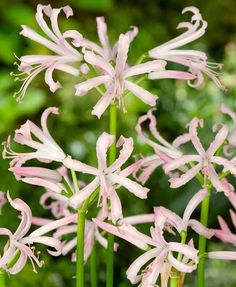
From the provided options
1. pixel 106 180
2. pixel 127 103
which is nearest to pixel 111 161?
pixel 106 180

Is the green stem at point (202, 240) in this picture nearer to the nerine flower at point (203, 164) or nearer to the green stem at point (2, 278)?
the nerine flower at point (203, 164)

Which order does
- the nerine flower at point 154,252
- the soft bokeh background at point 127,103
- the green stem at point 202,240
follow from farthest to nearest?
the soft bokeh background at point 127,103 < the green stem at point 202,240 < the nerine flower at point 154,252

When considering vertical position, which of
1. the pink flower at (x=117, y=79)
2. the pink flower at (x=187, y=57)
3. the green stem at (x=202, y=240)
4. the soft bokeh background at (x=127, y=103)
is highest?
the soft bokeh background at (x=127, y=103)

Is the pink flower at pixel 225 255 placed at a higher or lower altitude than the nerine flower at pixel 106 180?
lower

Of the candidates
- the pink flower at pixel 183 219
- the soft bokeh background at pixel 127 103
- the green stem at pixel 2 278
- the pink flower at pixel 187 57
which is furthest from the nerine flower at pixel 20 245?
the soft bokeh background at pixel 127 103

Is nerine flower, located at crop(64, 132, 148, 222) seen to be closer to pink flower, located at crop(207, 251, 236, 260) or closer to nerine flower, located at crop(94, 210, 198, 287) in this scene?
nerine flower, located at crop(94, 210, 198, 287)
